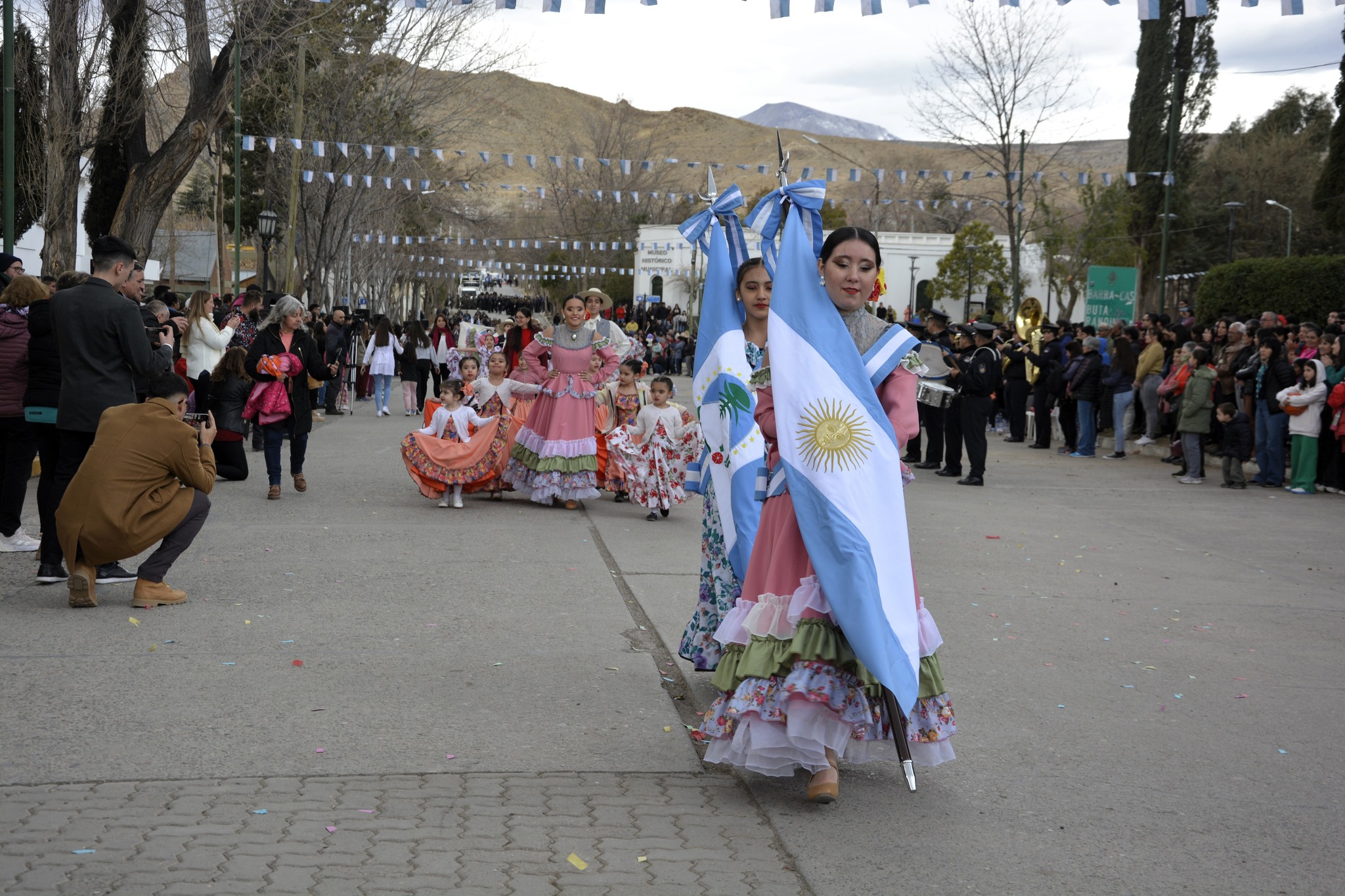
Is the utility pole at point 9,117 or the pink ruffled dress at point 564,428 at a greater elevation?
the utility pole at point 9,117

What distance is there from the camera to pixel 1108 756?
5.02 m

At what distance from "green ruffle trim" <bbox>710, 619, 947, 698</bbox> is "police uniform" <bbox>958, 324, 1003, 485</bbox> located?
1136 cm

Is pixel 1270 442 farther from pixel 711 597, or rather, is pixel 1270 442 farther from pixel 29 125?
pixel 29 125

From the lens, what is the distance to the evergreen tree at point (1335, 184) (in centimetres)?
3734

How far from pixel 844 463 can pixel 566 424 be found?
25.2 feet

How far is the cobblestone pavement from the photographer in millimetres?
3574

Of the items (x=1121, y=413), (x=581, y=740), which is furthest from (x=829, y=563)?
(x=1121, y=413)

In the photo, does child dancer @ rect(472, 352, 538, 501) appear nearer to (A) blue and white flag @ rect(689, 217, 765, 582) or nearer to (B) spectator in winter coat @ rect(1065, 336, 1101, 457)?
(A) blue and white flag @ rect(689, 217, 765, 582)

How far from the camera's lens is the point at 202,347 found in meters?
14.0

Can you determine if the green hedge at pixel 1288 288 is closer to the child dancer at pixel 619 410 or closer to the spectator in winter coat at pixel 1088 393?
the spectator in winter coat at pixel 1088 393

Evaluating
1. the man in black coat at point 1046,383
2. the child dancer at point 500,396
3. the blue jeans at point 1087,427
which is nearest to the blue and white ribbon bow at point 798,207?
the child dancer at point 500,396

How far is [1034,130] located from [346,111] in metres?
19.1

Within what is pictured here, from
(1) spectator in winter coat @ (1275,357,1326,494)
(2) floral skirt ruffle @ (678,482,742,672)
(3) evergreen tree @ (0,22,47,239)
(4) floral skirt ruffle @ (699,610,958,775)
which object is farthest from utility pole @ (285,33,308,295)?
(4) floral skirt ruffle @ (699,610,958,775)

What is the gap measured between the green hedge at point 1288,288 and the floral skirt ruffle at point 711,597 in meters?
22.8
